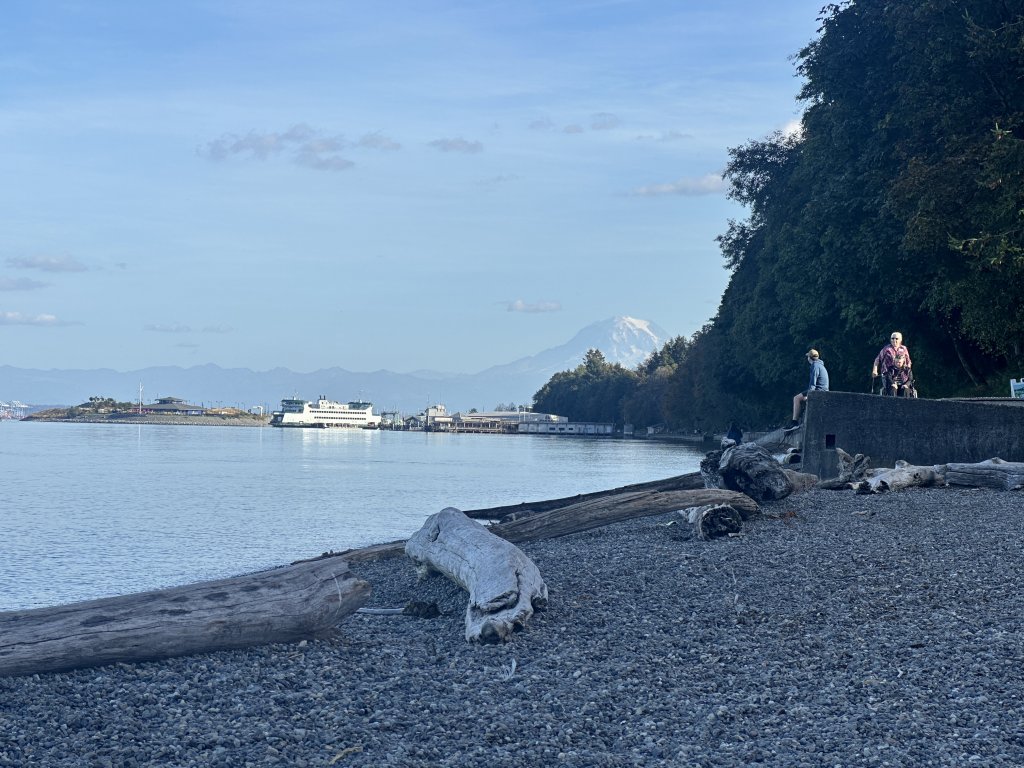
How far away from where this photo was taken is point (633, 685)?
26.2 feet

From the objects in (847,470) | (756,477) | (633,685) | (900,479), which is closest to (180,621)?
(633,685)

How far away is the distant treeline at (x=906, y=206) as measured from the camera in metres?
26.9

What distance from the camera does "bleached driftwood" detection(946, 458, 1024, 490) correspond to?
56.3 ft

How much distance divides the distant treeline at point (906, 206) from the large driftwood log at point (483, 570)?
17.8 m

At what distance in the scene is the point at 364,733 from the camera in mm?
7348

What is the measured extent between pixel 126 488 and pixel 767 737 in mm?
43472

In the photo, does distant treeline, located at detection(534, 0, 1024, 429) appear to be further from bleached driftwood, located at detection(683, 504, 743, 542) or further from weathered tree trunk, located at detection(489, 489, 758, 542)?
bleached driftwood, located at detection(683, 504, 743, 542)

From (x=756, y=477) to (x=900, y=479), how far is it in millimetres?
2746

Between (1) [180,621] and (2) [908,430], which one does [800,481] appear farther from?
(1) [180,621]

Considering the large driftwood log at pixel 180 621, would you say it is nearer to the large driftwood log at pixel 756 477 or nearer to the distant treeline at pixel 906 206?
the large driftwood log at pixel 756 477

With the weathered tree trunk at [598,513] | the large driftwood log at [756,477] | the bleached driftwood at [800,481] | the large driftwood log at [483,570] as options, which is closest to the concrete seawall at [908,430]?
the bleached driftwood at [800,481]

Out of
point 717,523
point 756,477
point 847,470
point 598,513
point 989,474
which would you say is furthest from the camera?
point 847,470

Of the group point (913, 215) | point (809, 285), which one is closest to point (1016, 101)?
point (913, 215)

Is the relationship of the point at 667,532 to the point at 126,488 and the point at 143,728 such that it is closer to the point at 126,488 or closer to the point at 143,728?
the point at 143,728
